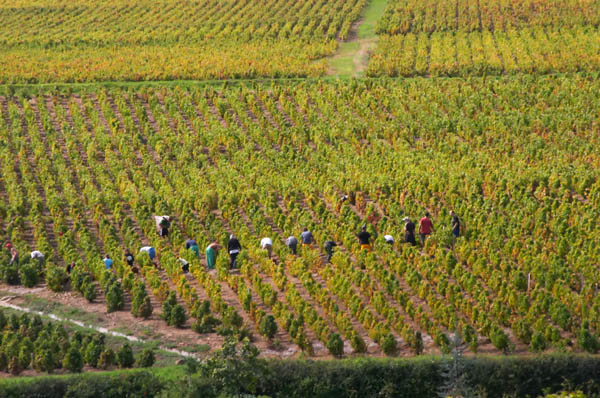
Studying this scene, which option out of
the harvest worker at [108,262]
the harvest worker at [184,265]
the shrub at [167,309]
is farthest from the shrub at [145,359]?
the harvest worker at [108,262]

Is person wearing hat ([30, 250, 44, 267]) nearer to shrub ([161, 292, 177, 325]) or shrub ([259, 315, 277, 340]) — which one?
shrub ([161, 292, 177, 325])

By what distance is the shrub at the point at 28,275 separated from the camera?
23.8m

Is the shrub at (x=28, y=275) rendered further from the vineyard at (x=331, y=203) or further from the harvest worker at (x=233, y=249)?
the harvest worker at (x=233, y=249)

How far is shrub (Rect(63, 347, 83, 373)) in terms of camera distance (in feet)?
Result: 60.8

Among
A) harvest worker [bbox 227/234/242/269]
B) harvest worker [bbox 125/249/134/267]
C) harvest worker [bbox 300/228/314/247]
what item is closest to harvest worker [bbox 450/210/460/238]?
harvest worker [bbox 300/228/314/247]

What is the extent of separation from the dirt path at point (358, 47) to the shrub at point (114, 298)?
83.0 feet

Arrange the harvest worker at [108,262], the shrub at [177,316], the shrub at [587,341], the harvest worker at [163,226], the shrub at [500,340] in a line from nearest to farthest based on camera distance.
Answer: the shrub at [587,341] → the shrub at [500,340] → the shrub at [177,316] → the harvest worker at [108,262] → the harvest worker at [163,226]

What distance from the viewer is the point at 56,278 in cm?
2339

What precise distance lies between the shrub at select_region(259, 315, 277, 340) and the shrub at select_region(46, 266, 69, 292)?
626cm

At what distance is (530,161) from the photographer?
104 ft

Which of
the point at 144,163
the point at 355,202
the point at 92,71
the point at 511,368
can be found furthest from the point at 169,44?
the point at 511,368

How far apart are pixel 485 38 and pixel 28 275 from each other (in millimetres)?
34413

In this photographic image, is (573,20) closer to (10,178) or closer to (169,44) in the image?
(169,44)

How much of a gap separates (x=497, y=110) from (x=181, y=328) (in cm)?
2127
